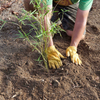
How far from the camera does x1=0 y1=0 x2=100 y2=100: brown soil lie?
1.34 meters

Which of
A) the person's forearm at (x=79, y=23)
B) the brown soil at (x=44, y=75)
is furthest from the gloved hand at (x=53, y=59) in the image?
the person's forearm at (x=79, y=23)

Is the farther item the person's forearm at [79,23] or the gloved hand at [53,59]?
the person's forearm at [79,23]

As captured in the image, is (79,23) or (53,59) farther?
(79,23)

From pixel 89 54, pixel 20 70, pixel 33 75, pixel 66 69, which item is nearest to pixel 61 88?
pixel 66 69

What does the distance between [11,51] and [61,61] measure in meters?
0.77

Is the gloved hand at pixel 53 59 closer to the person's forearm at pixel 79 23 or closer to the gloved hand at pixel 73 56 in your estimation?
the gloved hand at pixel 73 56

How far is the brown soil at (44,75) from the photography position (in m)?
1.34

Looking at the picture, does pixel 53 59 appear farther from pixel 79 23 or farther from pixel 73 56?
pixel 79 23

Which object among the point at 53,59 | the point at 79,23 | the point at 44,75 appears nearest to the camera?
the point at 44,75

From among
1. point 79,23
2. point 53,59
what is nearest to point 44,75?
point 53,59

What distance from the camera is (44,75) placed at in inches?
60.9

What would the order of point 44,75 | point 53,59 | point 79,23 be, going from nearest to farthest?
point 44,75 < point 53,59 < point 79,23

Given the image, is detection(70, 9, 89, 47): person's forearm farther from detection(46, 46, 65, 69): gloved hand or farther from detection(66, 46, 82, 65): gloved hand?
detection(46, 46, 65, 69): gloved hand

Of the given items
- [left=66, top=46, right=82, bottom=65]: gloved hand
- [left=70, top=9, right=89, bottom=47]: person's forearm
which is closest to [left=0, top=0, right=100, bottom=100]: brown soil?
[left=66, top=46, right=82, bottom=65]: gloved hand
